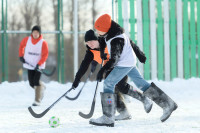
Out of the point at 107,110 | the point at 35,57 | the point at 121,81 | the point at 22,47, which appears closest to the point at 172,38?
the point at 35,57

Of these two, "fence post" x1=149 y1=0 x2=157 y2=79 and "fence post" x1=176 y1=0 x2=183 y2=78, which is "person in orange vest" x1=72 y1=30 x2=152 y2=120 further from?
"fence post" x1=176 y1=0 x2=183 y2=78

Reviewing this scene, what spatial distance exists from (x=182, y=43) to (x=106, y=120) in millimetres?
6110

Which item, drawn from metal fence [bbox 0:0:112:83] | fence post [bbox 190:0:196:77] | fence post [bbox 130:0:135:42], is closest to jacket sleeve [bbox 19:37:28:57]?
metal fence [bbox 0:0:112:83]

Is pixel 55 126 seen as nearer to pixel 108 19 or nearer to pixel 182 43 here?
pixel 108 19

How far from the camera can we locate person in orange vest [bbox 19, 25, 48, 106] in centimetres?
569

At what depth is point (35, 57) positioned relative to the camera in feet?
19.0

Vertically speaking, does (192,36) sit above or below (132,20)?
below

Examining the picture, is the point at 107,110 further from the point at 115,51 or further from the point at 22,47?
the point at 22,47

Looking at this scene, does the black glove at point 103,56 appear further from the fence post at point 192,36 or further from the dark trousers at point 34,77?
the fence post at point 192,36

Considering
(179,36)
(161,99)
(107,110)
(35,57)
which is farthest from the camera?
(179,36)

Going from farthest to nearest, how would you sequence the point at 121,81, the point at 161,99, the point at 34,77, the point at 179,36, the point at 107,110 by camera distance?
the point at 179,36 → the point at 34,77 → the point at 121,81 → the point at 161,99 → the point at 107,110

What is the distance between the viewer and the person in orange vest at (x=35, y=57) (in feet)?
18.7

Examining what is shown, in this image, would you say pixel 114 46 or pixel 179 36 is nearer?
pixel 114 46

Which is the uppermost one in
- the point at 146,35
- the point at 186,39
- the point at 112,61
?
the point at 146,35
